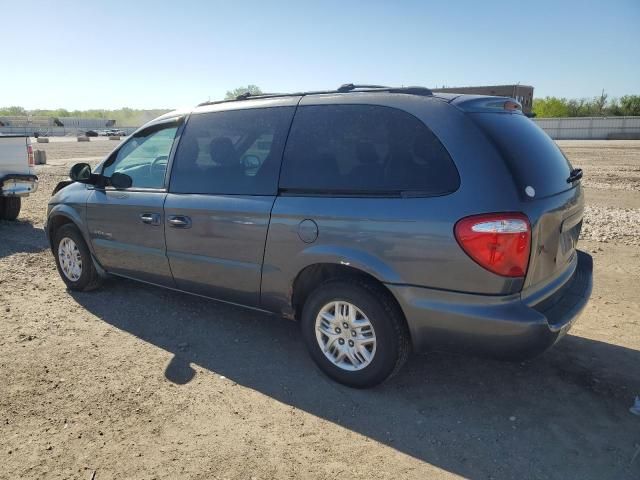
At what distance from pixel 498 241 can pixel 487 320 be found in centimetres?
45

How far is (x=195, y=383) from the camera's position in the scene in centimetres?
345

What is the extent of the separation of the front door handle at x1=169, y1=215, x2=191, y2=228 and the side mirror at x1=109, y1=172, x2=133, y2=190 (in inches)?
29.9

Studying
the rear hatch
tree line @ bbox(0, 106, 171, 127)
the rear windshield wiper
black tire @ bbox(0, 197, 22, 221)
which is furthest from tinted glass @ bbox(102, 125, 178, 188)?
tree line @ bbox(0, 106, 171, 127)

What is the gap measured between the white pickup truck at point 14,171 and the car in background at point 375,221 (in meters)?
5.45

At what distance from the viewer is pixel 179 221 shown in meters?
3.95

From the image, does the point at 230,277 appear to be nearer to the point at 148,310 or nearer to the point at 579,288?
the point at 148,310

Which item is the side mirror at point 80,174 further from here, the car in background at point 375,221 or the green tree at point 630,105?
the green tree at point 630,105

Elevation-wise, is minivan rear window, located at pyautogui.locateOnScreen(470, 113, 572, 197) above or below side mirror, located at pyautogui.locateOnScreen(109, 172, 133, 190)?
above

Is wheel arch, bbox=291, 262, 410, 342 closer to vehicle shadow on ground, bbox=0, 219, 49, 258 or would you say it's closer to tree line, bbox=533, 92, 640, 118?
vehicle shadow on ground, bbox=0, 219, 49, 258

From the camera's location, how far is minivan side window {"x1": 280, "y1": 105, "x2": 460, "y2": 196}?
2.89 meters

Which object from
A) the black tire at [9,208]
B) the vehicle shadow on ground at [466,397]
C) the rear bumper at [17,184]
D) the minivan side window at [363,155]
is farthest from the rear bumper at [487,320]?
the black tire at [9,208]

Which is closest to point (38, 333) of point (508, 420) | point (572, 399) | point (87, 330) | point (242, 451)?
point (87, 330)

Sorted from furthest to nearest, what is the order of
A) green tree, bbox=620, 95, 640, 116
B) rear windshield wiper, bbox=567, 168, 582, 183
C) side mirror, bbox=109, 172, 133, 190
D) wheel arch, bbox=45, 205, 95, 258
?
green tree, bbox=620, 95, 640, 116 → wheel arch, bbox=45, 205, 95, 258 → side mirror, bbox=109, 172, 133, 190 → rear windshield wiper, bbox=567, 168, 582, 183

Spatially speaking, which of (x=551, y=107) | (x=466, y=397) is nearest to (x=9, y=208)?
(x=466, y=397)
